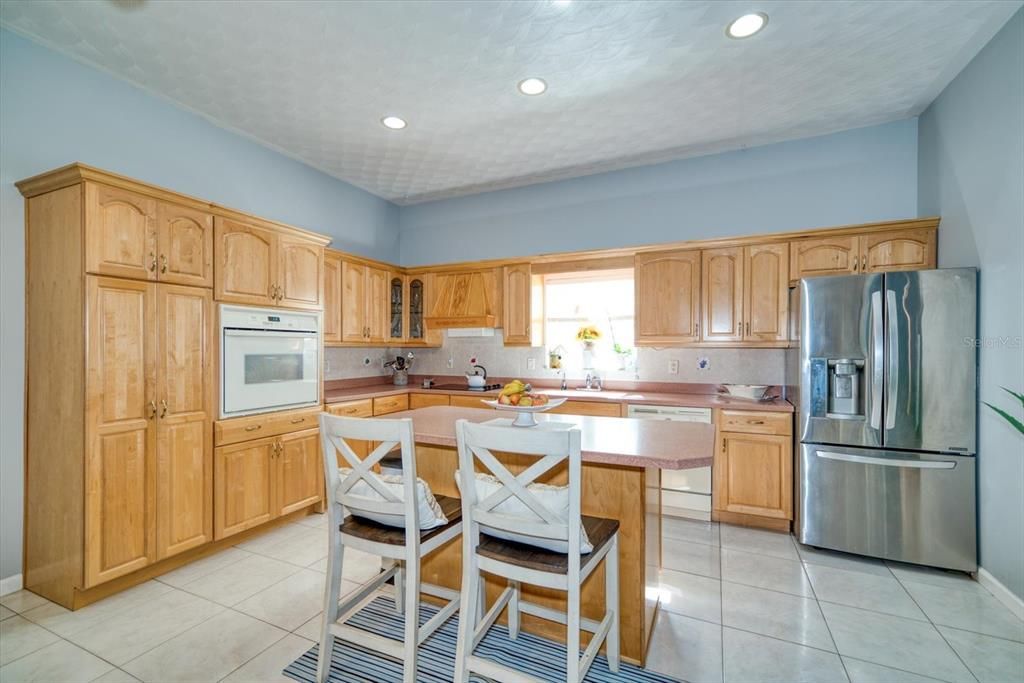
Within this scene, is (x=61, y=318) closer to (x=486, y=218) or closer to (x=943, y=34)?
(x=486, y=218)

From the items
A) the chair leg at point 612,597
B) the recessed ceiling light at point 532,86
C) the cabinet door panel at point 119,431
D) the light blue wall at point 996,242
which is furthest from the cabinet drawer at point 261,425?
the light blue wall at point 996,242

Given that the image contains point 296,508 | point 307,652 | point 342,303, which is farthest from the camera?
point 342,303

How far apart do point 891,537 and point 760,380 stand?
1.41 meters

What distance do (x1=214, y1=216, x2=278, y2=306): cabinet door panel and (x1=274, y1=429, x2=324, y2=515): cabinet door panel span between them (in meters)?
1.05

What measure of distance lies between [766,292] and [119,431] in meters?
4.34

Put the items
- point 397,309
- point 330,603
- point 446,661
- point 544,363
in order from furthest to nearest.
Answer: point 397,309
point 544,363
point 446,661
point 330,603

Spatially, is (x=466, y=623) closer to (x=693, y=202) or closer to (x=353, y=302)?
(x=353, y=302)

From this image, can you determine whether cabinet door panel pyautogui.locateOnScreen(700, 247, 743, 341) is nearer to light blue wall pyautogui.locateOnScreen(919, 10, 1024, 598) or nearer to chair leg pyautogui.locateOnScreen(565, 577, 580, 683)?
light blue wall pyautogui.locateOnScreen(919, 10, 1024, 598)

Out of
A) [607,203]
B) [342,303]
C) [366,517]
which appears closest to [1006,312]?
[607,203]

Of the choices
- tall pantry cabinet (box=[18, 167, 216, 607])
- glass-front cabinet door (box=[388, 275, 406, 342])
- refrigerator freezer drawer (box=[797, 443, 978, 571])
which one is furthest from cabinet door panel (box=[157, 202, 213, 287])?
refrigerator freezer drawer (box=[797, 443, 978, 571])

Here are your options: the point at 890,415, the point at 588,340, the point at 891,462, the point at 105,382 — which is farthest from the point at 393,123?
the point at 891,462

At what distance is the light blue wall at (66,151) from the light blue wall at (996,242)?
15.9 ft

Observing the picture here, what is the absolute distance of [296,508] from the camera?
344 cm

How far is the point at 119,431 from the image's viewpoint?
8.07 feet
